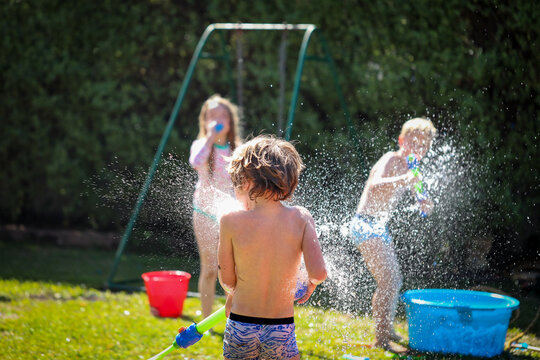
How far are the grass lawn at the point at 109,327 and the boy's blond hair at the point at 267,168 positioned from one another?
4.45 ft

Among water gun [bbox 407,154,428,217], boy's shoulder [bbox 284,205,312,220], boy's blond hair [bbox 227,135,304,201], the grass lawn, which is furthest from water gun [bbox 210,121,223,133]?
boy's shoulder [bbox 284,205,312,220]

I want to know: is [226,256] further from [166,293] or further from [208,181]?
[166,293]

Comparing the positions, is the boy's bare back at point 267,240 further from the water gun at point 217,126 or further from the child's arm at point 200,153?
the water gun at point 217,126

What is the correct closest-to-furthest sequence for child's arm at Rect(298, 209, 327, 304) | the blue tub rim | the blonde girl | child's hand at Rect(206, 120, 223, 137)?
child's arm at Rect(298, 209, 327, 304) → the blue tub rim → the blonde girl → child's hand at Rect(206, 120, 223, 137)

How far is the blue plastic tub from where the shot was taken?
3.40 metres

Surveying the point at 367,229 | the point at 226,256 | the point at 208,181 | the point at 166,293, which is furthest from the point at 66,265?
the point at 226,256

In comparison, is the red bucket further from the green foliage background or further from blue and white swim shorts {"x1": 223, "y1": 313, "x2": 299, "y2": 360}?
blue and white swim shorts {"x1": 223, "y1": 313, "x2": 299, "y2": 360}

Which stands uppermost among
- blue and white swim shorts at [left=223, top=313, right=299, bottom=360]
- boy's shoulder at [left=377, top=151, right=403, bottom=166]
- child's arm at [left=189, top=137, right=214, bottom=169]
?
boy's shoulder at [left=377, top=151, right=403, bottom=166]

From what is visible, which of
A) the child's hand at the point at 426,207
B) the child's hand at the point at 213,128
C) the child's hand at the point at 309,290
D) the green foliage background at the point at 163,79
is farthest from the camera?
the green foliage background at the point at 163,79

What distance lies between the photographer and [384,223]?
377 cm

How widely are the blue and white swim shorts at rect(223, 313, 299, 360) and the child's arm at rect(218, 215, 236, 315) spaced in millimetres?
129

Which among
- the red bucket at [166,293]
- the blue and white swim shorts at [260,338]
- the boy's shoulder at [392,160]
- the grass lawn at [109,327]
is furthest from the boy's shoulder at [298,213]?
the red bucket at [166,293]

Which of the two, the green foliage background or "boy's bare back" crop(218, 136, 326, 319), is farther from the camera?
the green foliage background

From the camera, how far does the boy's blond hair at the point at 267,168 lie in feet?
7.35
